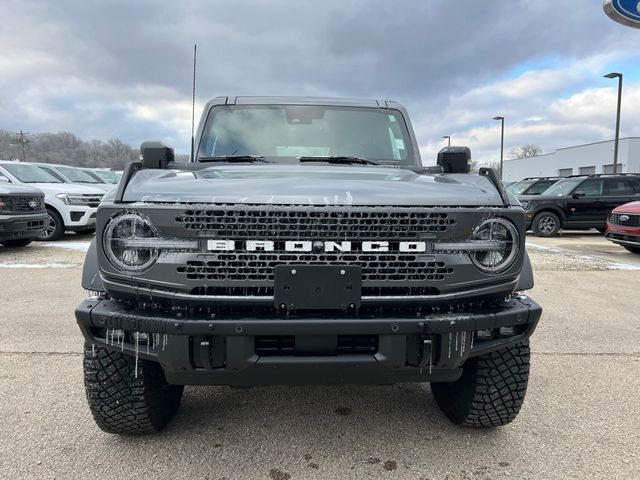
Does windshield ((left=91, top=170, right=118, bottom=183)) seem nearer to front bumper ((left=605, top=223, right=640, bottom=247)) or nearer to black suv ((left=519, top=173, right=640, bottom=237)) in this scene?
black suv ((left=519, top=173, right=640, bottom=237))

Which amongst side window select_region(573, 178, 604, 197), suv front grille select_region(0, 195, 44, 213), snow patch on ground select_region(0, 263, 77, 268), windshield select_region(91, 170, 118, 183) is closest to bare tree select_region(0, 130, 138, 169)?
windshield select_region(91, 170, 118, 183)

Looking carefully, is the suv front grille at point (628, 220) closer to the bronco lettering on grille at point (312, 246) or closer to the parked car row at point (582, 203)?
the parked car row at point (582, 203)

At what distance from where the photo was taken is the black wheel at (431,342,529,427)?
2469mm

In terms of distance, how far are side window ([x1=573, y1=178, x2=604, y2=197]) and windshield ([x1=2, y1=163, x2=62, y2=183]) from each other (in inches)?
524

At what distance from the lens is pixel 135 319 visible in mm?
1969

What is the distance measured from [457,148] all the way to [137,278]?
6.63 feet

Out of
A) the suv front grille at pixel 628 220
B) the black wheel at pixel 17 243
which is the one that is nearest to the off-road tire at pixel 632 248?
the suv front grille at pixel 628 220

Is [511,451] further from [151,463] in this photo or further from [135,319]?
[135,319]

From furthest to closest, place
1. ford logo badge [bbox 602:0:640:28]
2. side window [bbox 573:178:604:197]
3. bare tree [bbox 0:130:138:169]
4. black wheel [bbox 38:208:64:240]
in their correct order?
bare tree [bbox 0:130:138:169]
side window [bbox 573:178:604:197]
black wheel [bbox 38:208:64:240]
ford logo badge [bbox 602:0:640:28]

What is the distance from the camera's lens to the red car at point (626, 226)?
358 inches

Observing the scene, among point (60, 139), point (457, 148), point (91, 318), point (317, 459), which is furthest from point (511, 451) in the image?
point (60, 139)

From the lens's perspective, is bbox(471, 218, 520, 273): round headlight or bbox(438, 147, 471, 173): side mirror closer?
bbox(471, 218, 520, 273): round headlight

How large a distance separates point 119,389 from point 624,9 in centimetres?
1241

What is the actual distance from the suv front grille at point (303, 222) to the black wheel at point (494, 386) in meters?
0.91
